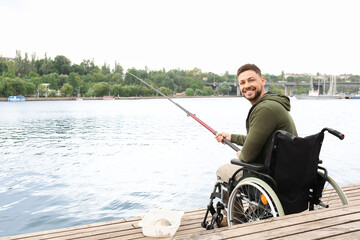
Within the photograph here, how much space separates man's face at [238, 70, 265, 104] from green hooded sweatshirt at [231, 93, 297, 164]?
0.18 m

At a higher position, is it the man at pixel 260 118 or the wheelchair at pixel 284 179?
the man at pixel 260 118

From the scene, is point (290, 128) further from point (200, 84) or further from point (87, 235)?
point (200, 84)

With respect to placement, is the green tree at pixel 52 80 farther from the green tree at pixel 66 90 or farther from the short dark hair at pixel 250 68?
the short dark hair at pixel 250 68

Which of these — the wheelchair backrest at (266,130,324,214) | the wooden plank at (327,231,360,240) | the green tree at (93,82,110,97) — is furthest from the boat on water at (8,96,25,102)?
the wooden plank at (327,231,360,240)

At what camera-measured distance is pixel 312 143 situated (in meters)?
2.25

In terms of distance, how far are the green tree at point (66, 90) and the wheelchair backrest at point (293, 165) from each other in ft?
318

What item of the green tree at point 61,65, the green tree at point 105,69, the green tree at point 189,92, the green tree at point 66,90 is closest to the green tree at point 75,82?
the green tree at point 66,90

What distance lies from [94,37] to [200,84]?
132 metres

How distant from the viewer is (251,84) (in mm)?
2574

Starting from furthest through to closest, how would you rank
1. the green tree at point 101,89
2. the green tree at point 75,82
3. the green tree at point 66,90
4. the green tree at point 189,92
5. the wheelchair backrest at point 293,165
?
1. the green tree at point 189,92
2. the green tree at point 75,82
3. the green tree at point 101,89
4. the green tree at point 66,90
5. the wheelchair backrest at point 293,165

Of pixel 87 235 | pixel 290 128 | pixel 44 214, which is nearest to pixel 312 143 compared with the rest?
pixel 290 128

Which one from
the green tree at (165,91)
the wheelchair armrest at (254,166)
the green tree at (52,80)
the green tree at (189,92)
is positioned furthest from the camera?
the green tree at (189,92)

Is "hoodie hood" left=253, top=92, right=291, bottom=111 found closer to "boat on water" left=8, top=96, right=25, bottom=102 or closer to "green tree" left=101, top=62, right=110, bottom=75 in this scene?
"boat on water" left=8, top=96, right=25, bottom=102

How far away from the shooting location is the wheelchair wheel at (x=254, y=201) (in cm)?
222
